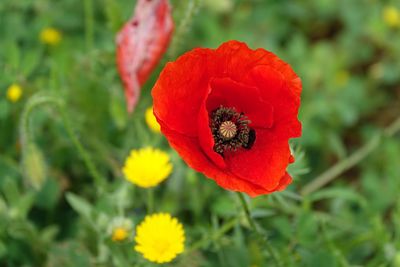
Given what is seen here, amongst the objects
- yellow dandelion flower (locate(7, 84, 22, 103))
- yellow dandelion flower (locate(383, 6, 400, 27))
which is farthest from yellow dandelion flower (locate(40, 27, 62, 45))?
yellow dandelion flower (locate(383, 6, 400, 27))

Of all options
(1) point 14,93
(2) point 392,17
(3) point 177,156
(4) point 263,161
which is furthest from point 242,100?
(2) point 392,17

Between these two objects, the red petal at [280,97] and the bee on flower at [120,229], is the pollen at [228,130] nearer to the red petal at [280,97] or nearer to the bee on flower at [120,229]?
the red petal at [280,97]

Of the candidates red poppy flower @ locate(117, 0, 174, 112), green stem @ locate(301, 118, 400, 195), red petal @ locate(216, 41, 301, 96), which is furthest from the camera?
green stem @ locate(301, 118, 400, 195)

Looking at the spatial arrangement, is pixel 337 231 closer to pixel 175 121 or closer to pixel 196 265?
pixel 196 265

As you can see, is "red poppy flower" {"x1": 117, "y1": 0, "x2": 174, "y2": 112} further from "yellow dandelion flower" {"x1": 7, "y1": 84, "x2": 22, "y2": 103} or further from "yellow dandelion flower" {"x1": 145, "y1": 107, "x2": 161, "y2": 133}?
"yellow dandelion flower" {"x1": 7, "y1": 84, "x2": 22, "y2": 103}

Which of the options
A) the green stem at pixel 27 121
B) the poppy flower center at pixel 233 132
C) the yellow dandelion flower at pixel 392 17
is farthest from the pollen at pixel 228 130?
the yellow dandelion flower at pixel 392 17

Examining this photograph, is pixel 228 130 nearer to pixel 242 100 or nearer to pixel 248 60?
pixel 242 100
